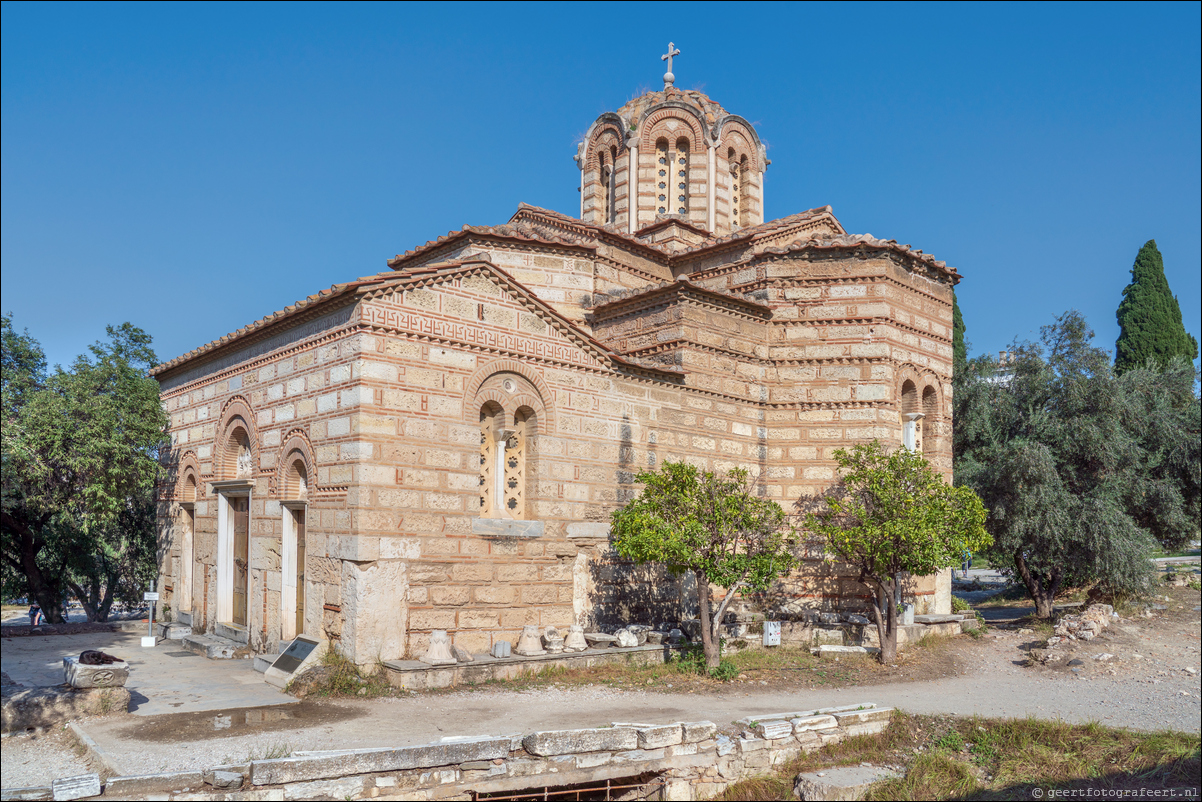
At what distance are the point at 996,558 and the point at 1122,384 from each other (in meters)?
4.30

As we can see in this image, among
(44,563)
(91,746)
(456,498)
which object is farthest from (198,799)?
(44,563)

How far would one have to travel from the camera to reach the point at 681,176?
19.0m

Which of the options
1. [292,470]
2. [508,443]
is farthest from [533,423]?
[292,470]

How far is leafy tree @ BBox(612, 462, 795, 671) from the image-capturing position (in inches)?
425

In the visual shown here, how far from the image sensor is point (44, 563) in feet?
56.2

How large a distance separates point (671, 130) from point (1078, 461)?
35.2ft

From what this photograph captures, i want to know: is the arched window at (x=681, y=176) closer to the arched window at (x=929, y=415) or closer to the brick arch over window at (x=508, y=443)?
the arched window at (x=929, y=415)

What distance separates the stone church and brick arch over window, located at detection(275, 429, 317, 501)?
29mm

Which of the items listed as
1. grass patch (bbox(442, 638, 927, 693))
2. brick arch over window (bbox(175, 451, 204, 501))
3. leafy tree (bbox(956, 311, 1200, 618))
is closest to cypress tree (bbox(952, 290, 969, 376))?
leafy tree (bbox(956, 311, 1200, 618))

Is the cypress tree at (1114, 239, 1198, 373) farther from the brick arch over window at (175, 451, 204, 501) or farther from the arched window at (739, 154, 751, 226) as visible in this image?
the brick arch over window at (175, 451, 204, 501)

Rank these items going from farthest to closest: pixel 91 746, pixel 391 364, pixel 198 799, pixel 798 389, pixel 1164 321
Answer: pixel 1164 321 → pixel 798 389 → pixel 391 364 → pixel 91 746 → pixel 198 799

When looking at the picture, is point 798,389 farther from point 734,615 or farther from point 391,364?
point 391,364

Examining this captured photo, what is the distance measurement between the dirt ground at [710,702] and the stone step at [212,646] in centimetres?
360

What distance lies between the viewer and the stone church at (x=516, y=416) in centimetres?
1023
